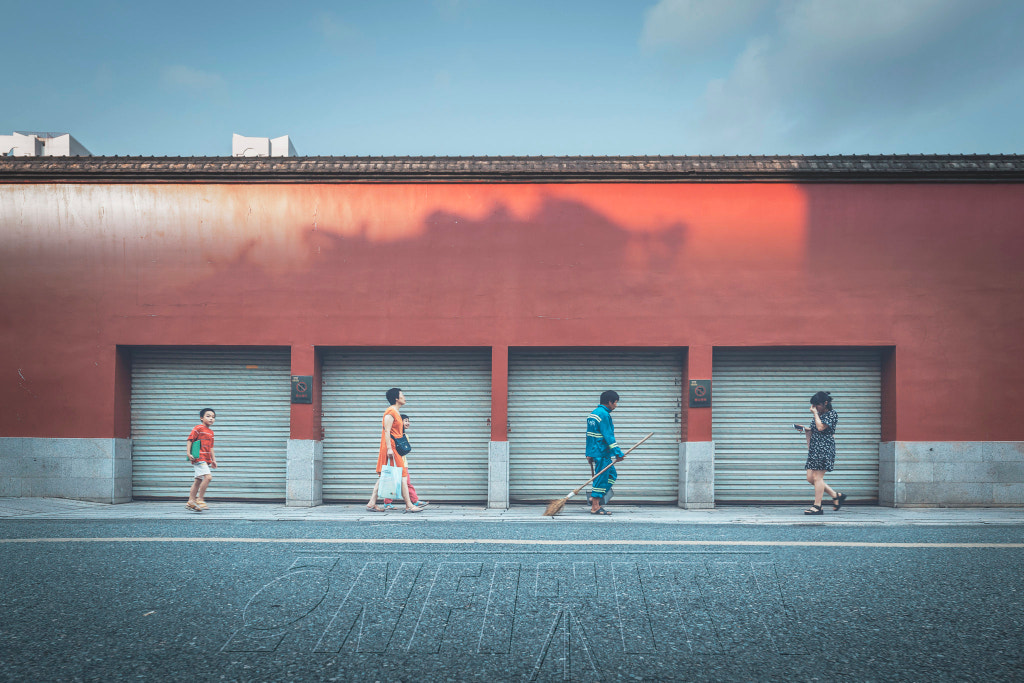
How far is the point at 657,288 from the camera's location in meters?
11.7

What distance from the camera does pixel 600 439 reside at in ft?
33.5

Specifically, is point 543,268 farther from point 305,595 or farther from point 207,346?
point 305,595

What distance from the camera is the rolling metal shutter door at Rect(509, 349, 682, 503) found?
1188 cm

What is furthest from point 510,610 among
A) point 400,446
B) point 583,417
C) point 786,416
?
point 786,416

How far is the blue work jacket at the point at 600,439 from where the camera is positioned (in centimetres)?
1020

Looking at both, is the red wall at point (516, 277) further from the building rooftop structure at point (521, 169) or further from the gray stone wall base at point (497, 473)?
the gray stone wall base at point (497, 473)

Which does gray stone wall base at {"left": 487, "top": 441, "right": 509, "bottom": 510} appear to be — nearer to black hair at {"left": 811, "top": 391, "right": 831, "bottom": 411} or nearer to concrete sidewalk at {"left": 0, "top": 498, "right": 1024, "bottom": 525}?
concrete sidewalk at {"left": 0, "top": 498, "right": 1024, "bottom": 525}

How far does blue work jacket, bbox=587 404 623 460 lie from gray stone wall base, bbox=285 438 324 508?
4.76 metres

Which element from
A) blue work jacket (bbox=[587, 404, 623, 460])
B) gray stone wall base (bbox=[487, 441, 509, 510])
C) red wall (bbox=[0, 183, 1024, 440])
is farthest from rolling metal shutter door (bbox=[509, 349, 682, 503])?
blue work jacket (bbox=[587, 404, 623, 460])

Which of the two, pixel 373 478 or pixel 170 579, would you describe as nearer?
pixel 170 579

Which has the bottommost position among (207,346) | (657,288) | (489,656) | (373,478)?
(373,478)

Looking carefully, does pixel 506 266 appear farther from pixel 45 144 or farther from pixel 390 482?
pixel 45 144

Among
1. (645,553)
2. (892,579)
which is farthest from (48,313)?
(892,579)

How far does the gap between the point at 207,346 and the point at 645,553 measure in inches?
362
